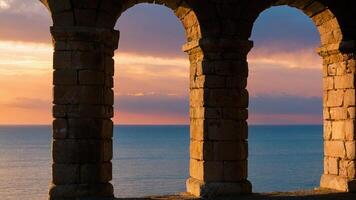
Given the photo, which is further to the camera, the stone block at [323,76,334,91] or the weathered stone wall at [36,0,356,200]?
the stone block at [323,76,334,91]

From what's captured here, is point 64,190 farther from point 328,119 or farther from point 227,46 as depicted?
point 328,119

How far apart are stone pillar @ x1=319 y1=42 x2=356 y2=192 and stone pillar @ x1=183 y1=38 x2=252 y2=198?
2642 mm

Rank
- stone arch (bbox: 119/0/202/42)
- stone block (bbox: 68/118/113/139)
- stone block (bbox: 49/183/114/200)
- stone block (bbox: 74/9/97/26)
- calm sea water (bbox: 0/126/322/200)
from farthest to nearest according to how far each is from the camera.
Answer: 1. calm sea water (bbox: 0/126/322/200)
2. stone arch (bbox: 119/0/202/42)
3. stone block (bbox: 74/9/97/26)
4. stone block (bbox: 68/118/113/139)
5. stone block (bbox: 49/183/114/200)

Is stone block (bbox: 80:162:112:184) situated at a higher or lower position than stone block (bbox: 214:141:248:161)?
lower

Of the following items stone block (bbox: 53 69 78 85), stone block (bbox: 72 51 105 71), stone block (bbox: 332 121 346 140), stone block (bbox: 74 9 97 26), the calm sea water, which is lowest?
the calm sea water

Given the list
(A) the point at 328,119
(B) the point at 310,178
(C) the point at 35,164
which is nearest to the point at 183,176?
(B) the point at 310,178

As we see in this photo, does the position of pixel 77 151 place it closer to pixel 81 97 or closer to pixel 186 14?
pixel 81 97

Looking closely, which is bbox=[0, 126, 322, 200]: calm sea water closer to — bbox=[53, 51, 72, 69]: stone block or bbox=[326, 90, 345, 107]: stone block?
bbox=[326, 90, 345, 107]: stone block

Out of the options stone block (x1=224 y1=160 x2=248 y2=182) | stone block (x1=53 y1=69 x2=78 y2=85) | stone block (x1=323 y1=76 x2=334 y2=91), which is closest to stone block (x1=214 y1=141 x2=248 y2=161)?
stone block (x1=224 y1=160 x2=248 y2=182)

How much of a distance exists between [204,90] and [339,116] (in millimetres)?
3850

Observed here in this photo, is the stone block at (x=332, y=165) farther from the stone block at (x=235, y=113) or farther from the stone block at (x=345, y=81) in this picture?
the stone block at (x=235, y=113)

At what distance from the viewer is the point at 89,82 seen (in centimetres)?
1272

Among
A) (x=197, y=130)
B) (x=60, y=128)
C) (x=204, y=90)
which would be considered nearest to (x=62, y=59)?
(x=60, y=128)

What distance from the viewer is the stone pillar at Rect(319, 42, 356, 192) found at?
48.5 feet
